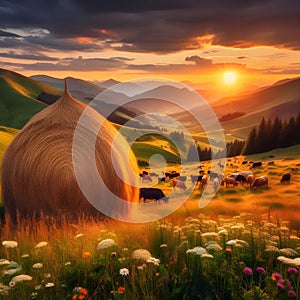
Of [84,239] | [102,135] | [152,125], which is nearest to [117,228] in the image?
[84,239]

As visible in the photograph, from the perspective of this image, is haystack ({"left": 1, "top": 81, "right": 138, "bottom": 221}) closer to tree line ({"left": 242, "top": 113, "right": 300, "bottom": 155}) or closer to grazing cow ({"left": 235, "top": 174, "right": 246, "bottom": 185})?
grazing cow ({"left": 235, "top": 174, "right": 246, "bottom": 185})

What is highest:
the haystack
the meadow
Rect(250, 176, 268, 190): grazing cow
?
the haystack

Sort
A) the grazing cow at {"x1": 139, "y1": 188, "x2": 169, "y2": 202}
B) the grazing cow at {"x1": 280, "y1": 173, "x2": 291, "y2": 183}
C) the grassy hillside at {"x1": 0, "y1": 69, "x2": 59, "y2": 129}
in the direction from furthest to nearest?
the grassy hillside at {"x1": 0, "y1": 69, "x2": 59, "y2": 129} < the grazing cow at {"x1": 139, "y1": 188, "x2": 169, "y2": 202} < the grazing cow at {"x1": 280, "y1": 173, "x2": 291, "y2": 183}

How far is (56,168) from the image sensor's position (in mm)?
11680

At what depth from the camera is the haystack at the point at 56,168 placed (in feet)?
38.2

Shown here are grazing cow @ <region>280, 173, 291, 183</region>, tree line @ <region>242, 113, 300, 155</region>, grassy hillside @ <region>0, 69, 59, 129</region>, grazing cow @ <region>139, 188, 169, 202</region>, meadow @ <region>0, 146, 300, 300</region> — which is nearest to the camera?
meadow @ <region>0, 146, 300, 300</region>

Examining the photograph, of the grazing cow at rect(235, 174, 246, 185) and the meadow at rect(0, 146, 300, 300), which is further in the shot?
the grazing cow at rect(235, 174, 246, 185)

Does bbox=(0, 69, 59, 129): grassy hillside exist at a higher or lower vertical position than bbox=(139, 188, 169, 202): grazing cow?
higher

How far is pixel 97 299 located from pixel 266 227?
3.51 metres

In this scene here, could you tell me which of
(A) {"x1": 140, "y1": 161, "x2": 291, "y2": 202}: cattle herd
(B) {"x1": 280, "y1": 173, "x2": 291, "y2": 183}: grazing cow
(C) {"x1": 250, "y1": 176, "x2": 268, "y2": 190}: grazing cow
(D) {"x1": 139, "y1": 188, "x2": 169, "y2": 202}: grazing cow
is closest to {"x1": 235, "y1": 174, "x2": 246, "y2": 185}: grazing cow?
(A) {"x1": 140, "y1": 161, "x2": 291, "y2": 202}: cattle herd

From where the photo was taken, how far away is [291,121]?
1967 inches

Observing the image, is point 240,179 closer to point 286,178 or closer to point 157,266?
point 286,178

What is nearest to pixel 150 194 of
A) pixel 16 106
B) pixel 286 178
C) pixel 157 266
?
pixel 286 178

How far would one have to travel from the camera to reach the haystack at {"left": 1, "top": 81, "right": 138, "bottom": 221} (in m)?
11.6
